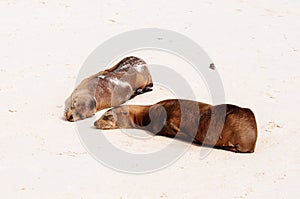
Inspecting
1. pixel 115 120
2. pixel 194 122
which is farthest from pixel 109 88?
pixel 194 122

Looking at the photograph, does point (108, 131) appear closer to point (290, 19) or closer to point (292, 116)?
point (292, 116)

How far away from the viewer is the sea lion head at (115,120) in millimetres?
5914

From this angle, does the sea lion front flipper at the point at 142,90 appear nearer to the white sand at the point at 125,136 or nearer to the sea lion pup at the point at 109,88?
→ the sea lion pup at the point at 109,88

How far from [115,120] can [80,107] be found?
1.32ft

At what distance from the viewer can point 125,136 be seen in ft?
19.0

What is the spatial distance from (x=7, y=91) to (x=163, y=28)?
2714 millimetres

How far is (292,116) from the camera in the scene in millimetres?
6441

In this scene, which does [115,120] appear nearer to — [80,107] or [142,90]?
[80,107]

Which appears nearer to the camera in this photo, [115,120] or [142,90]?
[115,120]

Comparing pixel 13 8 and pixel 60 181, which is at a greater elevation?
pixel 13 8

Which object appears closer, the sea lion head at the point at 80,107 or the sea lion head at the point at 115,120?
the sea lion head at the point at 115,120

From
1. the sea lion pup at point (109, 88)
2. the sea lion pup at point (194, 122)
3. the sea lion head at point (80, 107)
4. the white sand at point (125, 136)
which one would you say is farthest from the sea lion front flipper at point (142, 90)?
the white sand at point (125, 136)

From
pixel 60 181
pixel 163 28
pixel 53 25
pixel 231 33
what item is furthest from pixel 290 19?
pixel 60 181

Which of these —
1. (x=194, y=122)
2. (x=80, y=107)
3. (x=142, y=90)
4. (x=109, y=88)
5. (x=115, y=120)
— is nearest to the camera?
(x=194, y=122)
